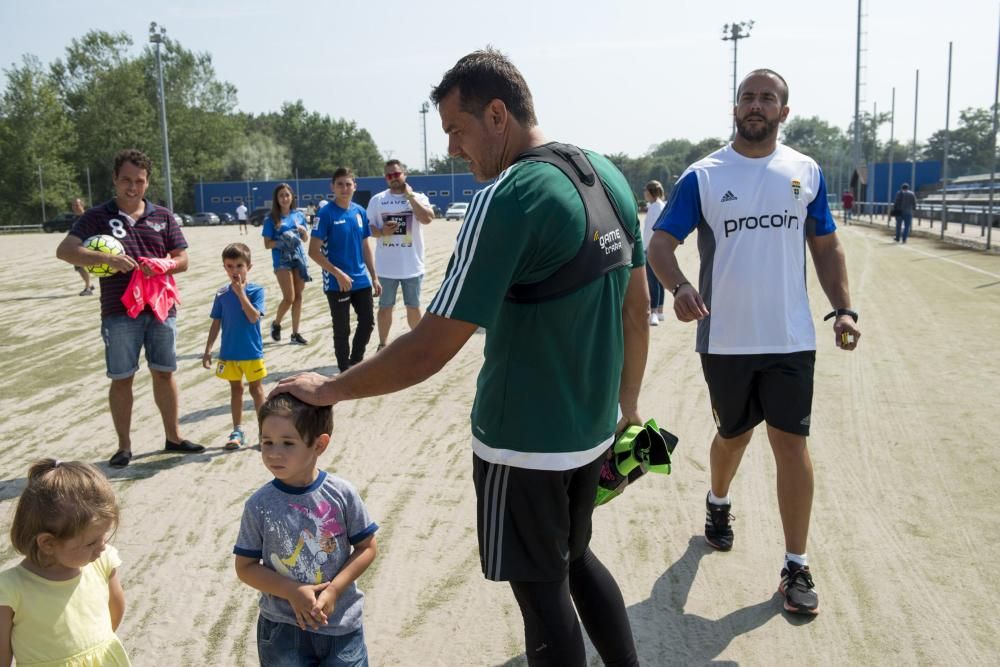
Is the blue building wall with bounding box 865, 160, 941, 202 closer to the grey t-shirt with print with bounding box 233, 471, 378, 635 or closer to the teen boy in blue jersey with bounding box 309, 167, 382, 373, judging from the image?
the teen boy in blue jersey with bounding box 309, 167, 382, 373

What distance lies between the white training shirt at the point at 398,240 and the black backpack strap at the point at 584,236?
662cm

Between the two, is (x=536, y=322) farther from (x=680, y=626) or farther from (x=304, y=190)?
(x=304, y=190)

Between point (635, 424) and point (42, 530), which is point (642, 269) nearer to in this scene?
point (635, 424)

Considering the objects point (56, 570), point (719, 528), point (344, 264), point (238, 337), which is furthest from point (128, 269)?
point (719, 528)

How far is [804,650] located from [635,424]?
1336 mm

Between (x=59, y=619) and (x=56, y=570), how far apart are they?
0.14 metres

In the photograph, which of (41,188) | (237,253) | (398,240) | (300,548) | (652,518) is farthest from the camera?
(41,188)

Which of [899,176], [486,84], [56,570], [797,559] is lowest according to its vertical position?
[797,559]

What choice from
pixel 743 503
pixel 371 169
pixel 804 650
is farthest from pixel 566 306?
pixel 371 169

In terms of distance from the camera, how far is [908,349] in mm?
9570

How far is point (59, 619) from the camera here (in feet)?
7.93

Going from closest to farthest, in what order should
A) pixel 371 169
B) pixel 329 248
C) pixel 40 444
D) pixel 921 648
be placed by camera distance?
pixel 921 648
pixel 40 444
pixel 329 248
pixel 371 169

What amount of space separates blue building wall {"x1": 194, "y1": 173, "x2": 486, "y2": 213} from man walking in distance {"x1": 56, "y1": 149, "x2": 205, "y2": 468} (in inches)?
2865

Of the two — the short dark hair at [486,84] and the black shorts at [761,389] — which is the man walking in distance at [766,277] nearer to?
the black shorts at [761,389]
